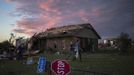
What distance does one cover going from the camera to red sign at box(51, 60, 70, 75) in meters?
5.99

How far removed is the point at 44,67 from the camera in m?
7.20

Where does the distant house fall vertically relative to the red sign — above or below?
above

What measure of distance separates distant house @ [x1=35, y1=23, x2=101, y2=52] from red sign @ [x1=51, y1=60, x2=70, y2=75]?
35.3 m

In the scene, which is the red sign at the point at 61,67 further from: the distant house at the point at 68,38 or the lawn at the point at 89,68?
the distant house at the point at 68,38

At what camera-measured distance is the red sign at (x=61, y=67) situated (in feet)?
19.7

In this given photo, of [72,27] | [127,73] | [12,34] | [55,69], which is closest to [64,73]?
[55,69]

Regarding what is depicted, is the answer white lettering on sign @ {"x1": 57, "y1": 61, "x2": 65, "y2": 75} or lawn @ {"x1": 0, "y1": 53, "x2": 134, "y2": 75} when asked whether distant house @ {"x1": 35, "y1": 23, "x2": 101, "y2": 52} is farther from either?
white lettering on sign @ {"x1": 57, "y1": 61, "x2": 65, "y2": 75}

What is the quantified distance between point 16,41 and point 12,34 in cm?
240

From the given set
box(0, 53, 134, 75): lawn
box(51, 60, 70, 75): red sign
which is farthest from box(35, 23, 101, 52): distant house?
box(51, 60, 70, 75): red sign

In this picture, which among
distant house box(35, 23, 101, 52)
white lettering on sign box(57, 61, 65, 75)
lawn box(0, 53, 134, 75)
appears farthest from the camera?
distant house box(35, 23, 101, 52)

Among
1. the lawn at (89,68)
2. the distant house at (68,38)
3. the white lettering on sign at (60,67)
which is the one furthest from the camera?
the distant house at (68,38)

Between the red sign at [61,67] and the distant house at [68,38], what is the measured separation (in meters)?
35.3

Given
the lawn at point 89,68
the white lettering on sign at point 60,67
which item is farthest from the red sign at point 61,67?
the lawn at point 89,68

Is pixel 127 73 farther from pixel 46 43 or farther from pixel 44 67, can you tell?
pixel 46 43
